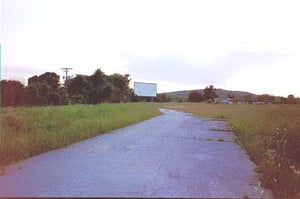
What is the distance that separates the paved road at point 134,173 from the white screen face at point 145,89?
83.6 meters

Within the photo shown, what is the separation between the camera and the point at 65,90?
242 ft

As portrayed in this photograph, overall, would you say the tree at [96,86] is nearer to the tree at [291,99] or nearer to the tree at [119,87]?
the tree at [119,87]

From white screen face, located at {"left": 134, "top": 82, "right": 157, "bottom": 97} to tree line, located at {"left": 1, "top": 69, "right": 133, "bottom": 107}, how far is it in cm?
1107

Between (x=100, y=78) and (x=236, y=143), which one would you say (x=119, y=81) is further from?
(x=236, y=143)

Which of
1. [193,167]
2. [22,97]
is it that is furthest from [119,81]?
[193,167]

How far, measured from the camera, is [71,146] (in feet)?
44.4

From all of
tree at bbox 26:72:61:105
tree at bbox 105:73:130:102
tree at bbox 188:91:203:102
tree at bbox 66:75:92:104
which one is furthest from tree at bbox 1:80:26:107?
tree at bbox 188:91:203:102

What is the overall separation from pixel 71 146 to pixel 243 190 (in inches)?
280

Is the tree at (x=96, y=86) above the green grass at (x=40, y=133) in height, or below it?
above

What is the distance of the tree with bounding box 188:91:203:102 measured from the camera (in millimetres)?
128750

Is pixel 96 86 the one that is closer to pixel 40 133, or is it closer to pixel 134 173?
pixel 40 133

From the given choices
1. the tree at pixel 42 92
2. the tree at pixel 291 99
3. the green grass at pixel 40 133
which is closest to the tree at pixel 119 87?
the tree at pixel 42 92

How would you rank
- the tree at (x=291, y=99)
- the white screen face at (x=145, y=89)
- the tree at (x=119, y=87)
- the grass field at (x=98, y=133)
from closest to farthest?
the grass field at (x=98, y=133), the tree at (x=291, y=99), the tree at (x=119, y=87), the white screen face at (x=145, y=89)

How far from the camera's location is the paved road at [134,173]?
7.26 meters
